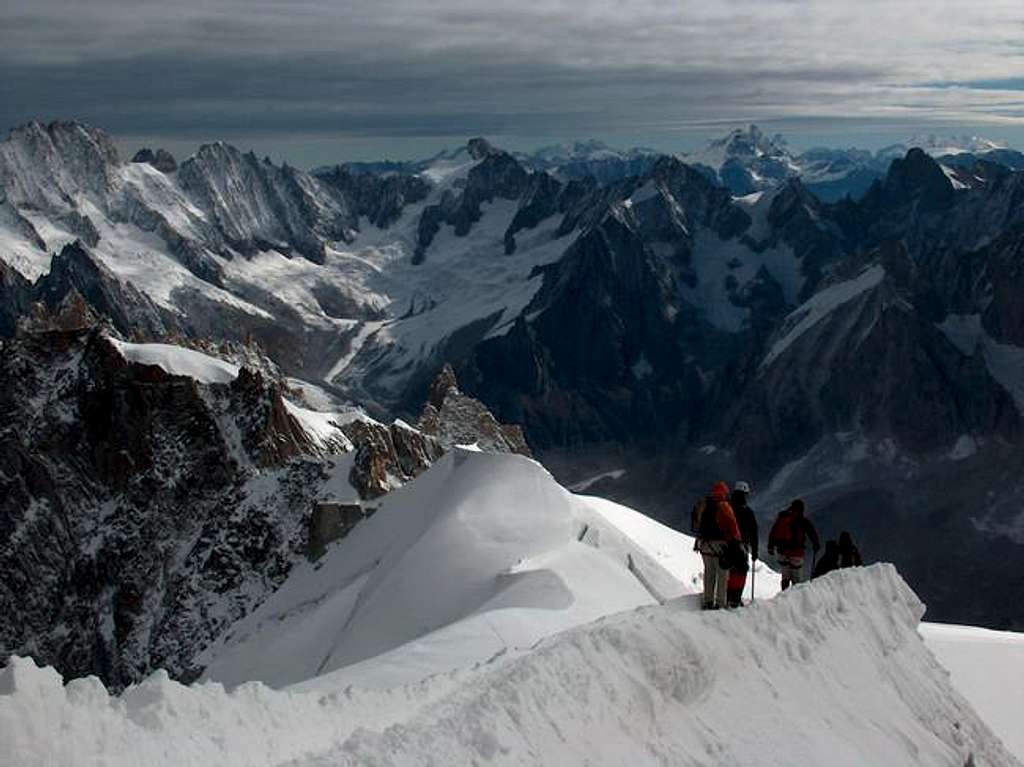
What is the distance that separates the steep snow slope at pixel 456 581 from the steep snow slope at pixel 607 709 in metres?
6.66

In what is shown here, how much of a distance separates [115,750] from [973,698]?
2148 centimetres

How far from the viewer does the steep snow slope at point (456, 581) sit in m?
31.4

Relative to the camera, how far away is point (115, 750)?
15.5 meters

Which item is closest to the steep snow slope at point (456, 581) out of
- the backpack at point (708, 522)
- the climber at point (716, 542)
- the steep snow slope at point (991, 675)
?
the climber at point (716, 542)

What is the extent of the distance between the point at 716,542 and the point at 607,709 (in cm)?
563

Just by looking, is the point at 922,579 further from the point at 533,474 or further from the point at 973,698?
the point at 973,698

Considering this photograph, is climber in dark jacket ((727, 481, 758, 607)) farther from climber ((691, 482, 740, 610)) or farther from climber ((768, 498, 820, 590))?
climber ((768, 498, 820, 590))

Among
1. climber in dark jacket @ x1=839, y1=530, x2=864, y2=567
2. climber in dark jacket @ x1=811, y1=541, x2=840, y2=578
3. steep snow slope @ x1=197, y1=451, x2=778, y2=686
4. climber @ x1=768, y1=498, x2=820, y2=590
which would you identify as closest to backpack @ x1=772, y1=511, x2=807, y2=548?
climber @ x1=768, y1=498, x2=820, y2=590

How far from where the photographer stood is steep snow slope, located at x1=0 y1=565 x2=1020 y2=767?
15828 mm

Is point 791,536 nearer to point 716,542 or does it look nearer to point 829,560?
point 829,560

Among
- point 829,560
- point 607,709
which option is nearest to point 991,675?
point 829,560

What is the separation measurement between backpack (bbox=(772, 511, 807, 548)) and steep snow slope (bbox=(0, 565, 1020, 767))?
1.90 metres

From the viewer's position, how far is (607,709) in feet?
59.9

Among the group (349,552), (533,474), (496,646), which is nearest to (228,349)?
(349,552)
